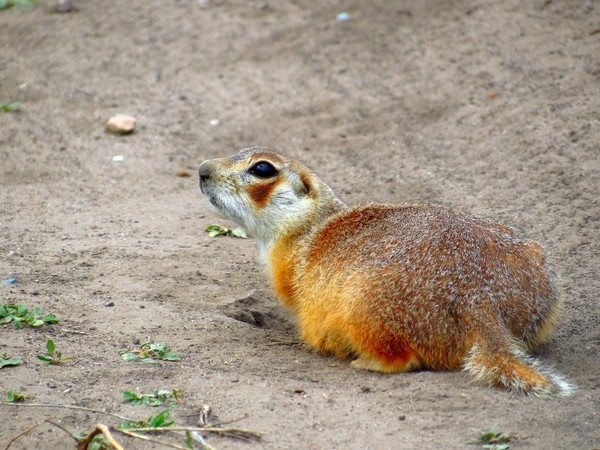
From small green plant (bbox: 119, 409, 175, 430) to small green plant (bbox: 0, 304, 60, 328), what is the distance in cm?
141

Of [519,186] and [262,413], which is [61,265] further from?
[519,186]

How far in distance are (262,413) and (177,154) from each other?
17.0 feet

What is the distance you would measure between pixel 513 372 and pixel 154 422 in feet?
6.82

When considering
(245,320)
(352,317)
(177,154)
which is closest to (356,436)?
(352,317)

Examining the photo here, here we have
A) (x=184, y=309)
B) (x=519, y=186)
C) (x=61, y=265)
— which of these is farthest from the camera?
(x=519, y=186)

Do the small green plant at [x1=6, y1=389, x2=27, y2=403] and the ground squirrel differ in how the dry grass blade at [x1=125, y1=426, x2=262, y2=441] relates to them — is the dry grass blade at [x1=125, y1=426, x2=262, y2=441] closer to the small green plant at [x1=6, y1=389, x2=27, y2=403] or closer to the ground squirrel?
the small green plant at [x1=6, y1=389, x2=27, y2=403]

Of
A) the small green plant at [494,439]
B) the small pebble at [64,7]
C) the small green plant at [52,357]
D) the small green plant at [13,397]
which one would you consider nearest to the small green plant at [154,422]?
the small green plant at [13,397]

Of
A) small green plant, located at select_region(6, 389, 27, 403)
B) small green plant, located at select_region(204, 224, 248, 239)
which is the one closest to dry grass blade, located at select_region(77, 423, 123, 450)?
small green plant, located at select_region(6, 389, 27, 403)

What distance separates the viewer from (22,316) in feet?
18.7

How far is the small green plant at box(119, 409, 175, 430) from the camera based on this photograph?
441 centimetres

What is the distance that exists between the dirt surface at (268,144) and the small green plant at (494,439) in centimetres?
8

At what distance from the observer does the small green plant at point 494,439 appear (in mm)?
4402

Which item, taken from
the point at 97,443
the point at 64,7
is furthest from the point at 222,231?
the point at 64,7

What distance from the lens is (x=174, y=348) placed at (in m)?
5.62
